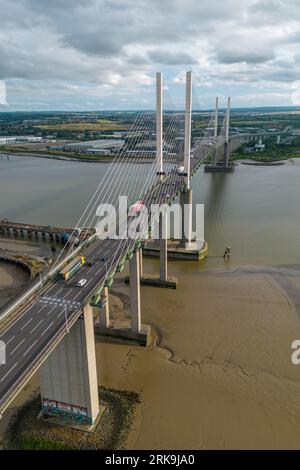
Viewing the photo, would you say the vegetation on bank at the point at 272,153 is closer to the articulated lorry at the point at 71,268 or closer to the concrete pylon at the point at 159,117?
the concrete pylon at the point at 159,117

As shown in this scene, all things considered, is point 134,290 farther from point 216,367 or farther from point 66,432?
point 66,432

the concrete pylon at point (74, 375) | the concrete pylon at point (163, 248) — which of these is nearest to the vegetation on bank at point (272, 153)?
the concrete pylon at point (163, 248)

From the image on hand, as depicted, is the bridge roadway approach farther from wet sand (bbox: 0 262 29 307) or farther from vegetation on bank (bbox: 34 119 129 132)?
vegetation on bank (bbox: 34 119 129 132)

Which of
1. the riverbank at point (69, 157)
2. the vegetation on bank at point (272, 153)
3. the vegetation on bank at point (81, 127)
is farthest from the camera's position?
the vegetation on bank at point (81, 127)

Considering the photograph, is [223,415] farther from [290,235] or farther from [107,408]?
[290,235]

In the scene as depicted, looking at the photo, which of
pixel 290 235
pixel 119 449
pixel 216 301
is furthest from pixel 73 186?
pixel 119 449

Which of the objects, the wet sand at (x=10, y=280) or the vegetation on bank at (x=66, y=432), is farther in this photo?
the wet sand at (x=10, y=280)

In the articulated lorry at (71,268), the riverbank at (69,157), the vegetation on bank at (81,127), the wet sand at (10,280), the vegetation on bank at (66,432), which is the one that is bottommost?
the vegetation on bank at (66,432)
